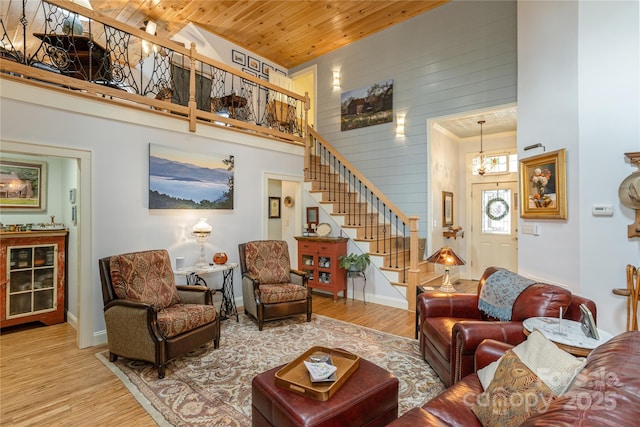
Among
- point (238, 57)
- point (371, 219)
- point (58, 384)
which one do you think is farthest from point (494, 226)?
point (58, 384)

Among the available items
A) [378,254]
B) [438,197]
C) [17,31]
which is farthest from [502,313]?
[17,31]

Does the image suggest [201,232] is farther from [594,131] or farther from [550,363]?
[594,131]

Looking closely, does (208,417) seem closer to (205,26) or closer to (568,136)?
(568,136)

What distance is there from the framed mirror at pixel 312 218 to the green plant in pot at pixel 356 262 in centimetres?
107

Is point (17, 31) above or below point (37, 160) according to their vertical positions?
above

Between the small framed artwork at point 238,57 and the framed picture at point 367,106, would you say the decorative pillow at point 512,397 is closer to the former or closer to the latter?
the framed picture at point 367,106

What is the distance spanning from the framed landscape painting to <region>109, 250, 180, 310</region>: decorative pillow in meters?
0.86

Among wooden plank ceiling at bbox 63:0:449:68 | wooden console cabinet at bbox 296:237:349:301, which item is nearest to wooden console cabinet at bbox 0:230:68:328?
wooden console cabinet at bbox 296:237:349:301

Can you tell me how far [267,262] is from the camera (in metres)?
4.31

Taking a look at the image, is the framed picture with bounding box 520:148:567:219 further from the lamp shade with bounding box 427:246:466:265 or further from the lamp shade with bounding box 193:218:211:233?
the lamp shade with bounding box 193:218:211:233

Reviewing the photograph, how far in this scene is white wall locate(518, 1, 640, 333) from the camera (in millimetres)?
2910

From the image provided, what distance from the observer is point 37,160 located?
4.01 meters

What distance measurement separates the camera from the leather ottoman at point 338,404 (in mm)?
1581

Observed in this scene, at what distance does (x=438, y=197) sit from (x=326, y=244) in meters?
2.31
